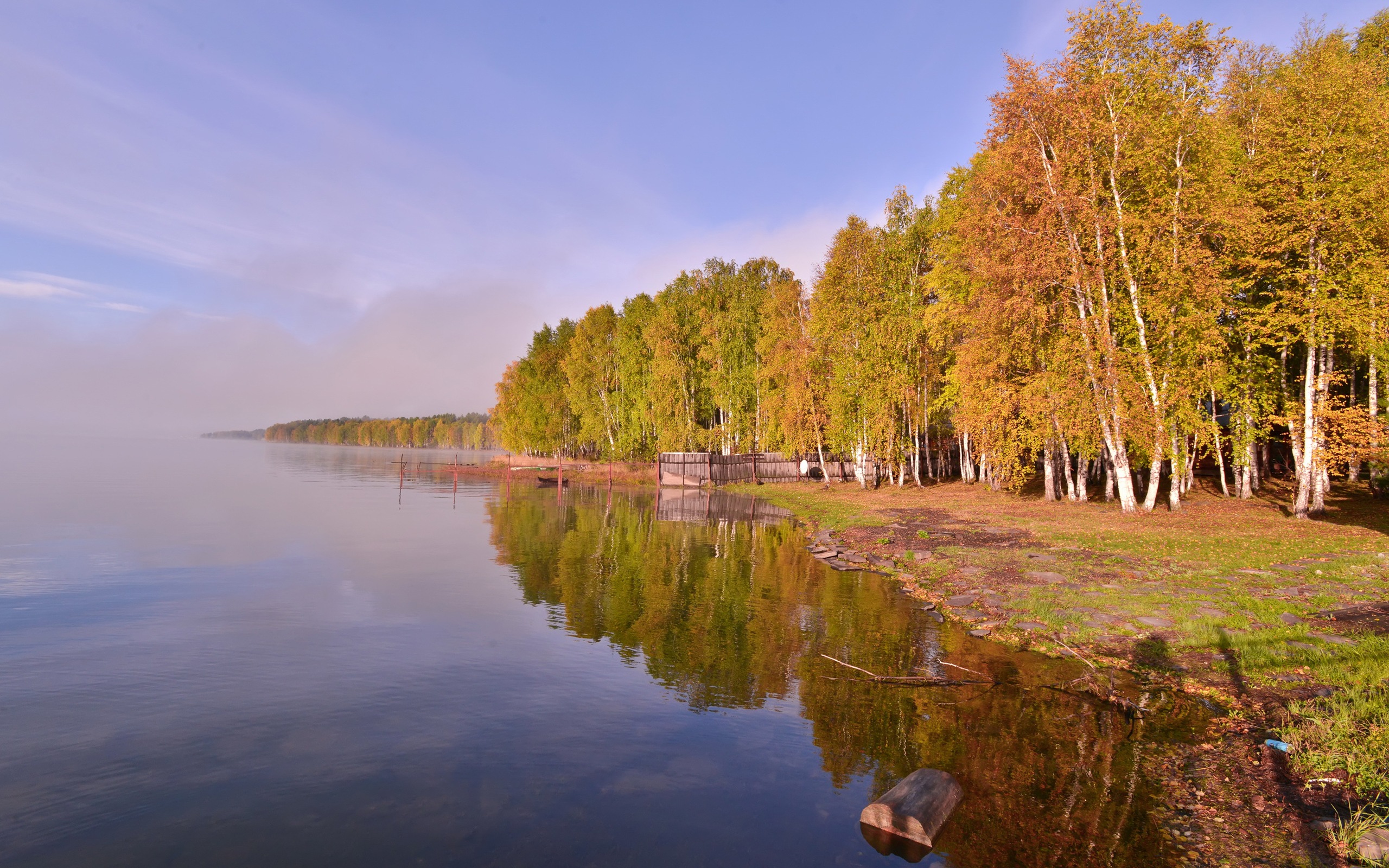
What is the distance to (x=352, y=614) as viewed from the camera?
55.6ft

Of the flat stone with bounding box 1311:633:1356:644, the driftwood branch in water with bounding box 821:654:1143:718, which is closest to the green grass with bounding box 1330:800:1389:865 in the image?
the driftwood branch in water with bounding box 821:654:1143:718

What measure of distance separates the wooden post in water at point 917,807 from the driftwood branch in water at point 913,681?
3581mm

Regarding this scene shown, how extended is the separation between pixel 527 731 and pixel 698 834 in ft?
12.1

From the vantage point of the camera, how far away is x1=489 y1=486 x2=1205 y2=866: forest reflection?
7.32 m

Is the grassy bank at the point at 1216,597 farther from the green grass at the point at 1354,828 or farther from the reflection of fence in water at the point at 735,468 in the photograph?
the reflection of fence in water at the point at 735,468

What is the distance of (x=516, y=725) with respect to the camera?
1019 cm

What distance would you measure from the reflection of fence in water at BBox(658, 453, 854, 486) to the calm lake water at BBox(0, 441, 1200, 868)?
37270mm

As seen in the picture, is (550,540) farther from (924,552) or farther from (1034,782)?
(1034,782)

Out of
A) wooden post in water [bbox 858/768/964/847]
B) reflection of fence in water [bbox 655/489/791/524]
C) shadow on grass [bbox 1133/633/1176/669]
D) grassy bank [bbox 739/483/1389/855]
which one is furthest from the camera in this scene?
reflection of fence in water [bbox 655/489/791/524]

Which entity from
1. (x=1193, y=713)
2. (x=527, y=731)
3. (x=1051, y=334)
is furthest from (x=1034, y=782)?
(x=1051, y=334)

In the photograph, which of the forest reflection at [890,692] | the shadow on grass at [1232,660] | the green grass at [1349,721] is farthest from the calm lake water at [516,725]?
the green grass at [1349,721]

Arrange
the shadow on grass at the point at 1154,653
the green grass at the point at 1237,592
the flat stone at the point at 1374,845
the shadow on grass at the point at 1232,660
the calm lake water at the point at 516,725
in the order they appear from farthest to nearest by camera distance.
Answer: the shadow on grass at the point at 1154,653, the shadow on grass at the point at 1232,660, the green grass at the point at 1237,592, the calm lake water at the point at 516,725, the flat stone at the point at 1374,845

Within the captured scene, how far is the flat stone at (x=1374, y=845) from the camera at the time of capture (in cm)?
589

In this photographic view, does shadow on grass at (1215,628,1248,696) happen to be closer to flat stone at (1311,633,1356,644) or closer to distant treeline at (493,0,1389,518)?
flat stone at (1311,633,1356,644)
